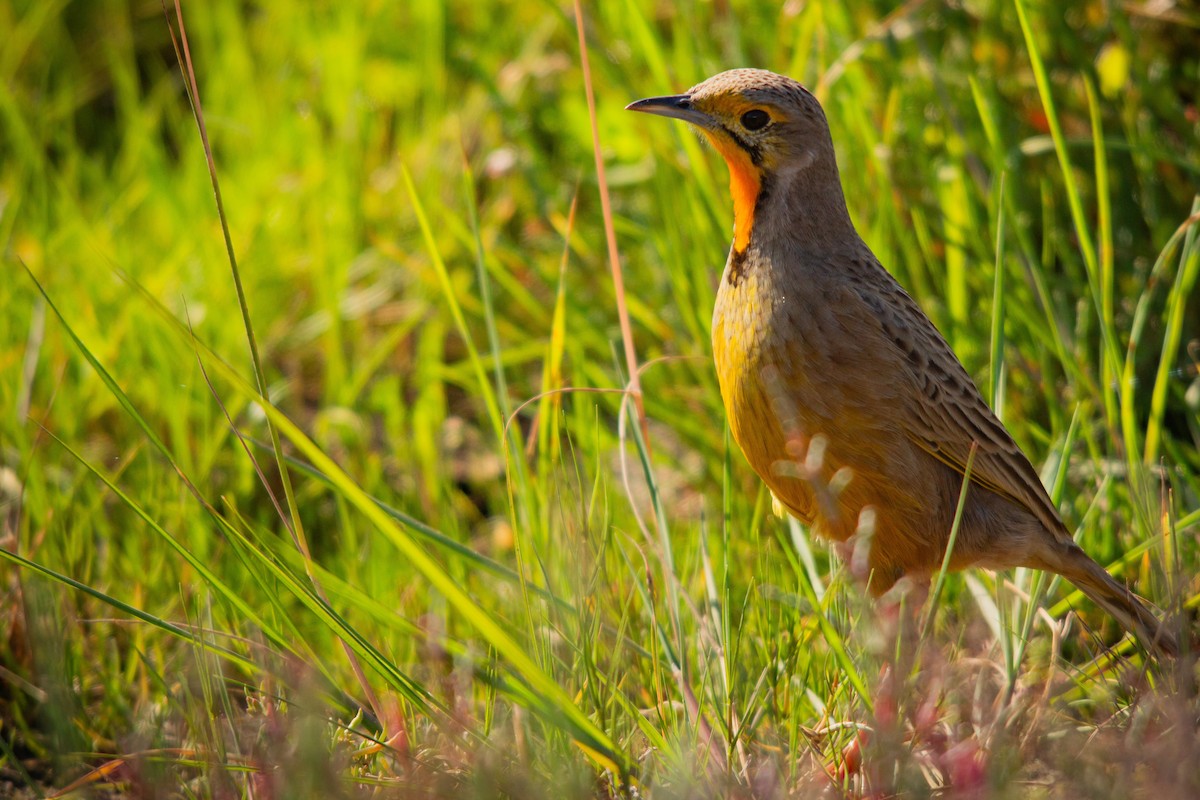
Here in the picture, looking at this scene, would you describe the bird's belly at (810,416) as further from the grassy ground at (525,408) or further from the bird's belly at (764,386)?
the grassy ground at (525,408)

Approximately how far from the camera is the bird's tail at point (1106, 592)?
2.83m

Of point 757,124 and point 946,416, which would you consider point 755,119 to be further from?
point 946,416

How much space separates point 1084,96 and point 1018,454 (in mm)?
1678

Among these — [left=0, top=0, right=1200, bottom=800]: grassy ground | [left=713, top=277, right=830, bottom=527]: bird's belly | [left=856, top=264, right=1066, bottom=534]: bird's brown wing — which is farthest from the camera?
[left=856, top=264, right=1066, bottom=534]: bird's brown wing

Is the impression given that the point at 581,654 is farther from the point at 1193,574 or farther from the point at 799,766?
the point at 1193,574

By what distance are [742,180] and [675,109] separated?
24 centimetres

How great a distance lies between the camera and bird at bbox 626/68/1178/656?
9.25 ft

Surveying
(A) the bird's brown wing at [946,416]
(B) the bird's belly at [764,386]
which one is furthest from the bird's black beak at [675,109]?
(A) the bird's brown wing at [946,416]

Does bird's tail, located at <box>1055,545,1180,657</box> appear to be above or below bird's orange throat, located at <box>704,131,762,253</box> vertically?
below

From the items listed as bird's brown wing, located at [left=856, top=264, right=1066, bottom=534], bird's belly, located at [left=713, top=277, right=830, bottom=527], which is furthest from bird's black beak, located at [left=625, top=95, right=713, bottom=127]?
bird's brown wing, located at [left=856, top=264, right=1066, bottom=534]

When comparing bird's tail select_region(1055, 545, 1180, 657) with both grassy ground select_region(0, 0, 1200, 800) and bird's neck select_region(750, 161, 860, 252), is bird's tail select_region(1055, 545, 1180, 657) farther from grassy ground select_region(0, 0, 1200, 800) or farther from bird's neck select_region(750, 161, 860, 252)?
bird's neck select_region(750, 161, 860, 252)

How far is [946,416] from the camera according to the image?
116 inches

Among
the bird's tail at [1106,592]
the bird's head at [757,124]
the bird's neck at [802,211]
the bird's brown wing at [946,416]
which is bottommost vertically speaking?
the bird's tail at [1106,592]

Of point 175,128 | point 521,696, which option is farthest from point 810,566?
point 175,128
